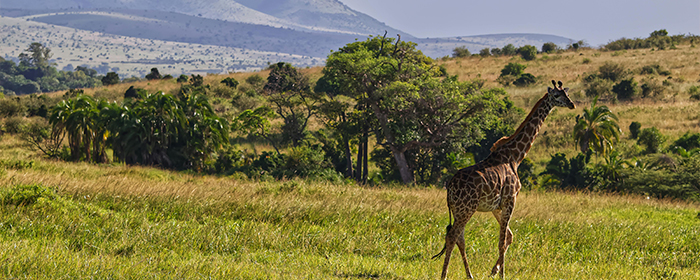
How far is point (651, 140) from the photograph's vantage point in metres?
31.7

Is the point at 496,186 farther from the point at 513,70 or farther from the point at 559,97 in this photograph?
the point at 513,70

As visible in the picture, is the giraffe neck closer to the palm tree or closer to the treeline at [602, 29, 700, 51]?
the palm tree

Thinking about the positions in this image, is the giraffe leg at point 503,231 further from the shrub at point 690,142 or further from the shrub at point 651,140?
the shrub at point 690,142

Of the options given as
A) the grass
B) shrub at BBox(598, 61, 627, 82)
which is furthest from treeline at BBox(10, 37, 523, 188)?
shrub at BBox(598, 61, 627, 82)

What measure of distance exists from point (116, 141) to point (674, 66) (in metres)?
61.7

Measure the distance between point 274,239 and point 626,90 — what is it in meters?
48.9

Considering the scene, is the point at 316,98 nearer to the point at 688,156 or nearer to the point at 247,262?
the point at 688,156

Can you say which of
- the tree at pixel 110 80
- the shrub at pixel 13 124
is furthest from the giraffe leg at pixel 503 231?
the tree at pixel 110 80

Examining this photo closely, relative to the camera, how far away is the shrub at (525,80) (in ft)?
181

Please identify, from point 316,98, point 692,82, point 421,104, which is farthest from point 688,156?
point 692,82

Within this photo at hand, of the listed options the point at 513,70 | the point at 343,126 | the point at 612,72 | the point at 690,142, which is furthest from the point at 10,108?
the point at 612,72

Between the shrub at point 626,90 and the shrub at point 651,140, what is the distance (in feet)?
55.8

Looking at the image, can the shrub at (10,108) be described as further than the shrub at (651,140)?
Yes

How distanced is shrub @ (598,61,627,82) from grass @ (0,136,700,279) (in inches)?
1934
